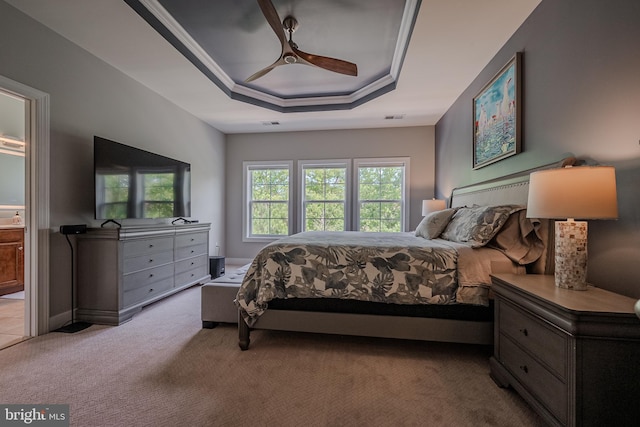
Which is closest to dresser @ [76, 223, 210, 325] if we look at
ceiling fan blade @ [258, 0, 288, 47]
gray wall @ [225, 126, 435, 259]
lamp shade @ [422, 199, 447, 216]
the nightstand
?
ceiling fan blade @ [258, 0, 288, 47]

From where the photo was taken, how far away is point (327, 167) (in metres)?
5.09

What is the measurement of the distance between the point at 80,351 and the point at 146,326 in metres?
0.49

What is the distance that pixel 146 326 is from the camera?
2.43 meters

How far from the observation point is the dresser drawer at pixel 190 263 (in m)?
3.34

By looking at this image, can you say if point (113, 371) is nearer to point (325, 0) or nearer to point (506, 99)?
point (325, 0)

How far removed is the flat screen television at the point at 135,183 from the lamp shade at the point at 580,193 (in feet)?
11.6

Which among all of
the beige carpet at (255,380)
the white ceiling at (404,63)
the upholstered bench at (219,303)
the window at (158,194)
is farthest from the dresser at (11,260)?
the upholstered bench at (219,303)

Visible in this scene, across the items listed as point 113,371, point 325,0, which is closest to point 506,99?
point 325,0

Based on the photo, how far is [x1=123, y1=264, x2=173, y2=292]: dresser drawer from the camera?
8.45 ft

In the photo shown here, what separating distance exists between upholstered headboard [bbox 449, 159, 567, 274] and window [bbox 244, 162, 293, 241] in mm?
3006

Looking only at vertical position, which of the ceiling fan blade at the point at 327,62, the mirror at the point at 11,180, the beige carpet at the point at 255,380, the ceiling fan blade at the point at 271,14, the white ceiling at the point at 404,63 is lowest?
the beige carpet at the point at 255,380

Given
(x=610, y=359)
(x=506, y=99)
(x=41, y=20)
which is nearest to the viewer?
(x=610, y=359)

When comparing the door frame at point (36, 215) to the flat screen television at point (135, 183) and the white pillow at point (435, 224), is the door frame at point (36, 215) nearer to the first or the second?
the flat screen television at point (135, 183)

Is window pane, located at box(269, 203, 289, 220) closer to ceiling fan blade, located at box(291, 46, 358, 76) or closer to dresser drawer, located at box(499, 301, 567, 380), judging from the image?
ceiling fan blade, located at box(291, 46, 358, 76)
